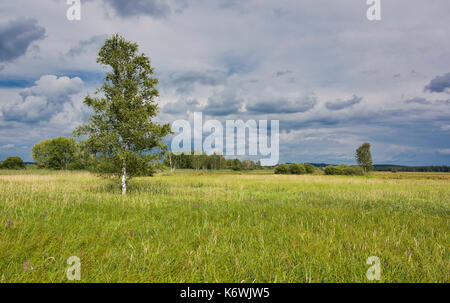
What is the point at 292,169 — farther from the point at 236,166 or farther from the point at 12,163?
the point at 12,163

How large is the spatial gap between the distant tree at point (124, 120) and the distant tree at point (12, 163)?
86.6 meters

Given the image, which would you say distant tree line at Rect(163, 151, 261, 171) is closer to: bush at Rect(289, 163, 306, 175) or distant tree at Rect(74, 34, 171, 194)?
bush at Rect(289, 163, 306, 175)

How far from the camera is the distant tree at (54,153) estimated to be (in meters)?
75.8

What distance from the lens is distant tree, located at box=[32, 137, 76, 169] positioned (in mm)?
75750

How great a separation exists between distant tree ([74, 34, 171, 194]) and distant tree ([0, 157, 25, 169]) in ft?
284

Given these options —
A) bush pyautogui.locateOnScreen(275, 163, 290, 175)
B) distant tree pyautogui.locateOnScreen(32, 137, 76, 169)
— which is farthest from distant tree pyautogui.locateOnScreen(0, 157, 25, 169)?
bush pyautogui.locateOnScreen(275, 163, 290, 175)

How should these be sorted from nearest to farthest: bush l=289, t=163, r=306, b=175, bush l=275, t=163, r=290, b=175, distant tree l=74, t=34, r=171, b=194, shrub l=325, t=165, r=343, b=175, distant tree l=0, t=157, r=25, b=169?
distant tree l=74, t=34, r=171, b=194, shrub l=325, t=165, r=343, b=175, distant tree l=0, t=157, r=25, b=169, bush l=289, t=163, r=306, b=175, bush l=275, t=163, r=290, b=175

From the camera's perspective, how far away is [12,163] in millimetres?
74938

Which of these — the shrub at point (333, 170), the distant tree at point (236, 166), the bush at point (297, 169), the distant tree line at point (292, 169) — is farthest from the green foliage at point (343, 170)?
the distant tree at point (236, 166)

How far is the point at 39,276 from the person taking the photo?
311 centimetres
